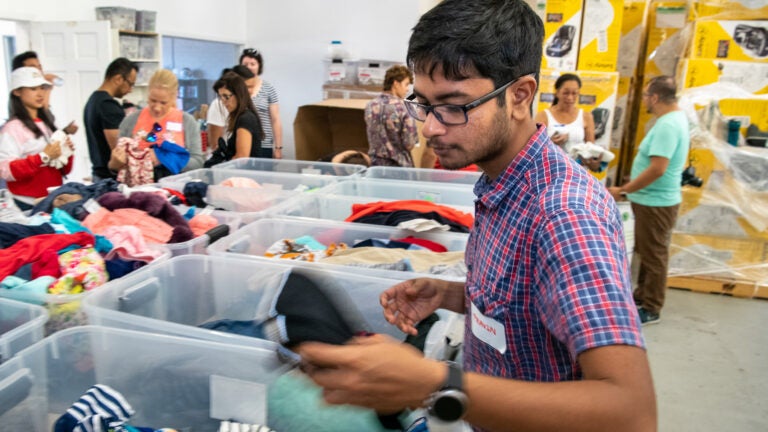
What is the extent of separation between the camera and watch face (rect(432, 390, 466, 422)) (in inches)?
25.7

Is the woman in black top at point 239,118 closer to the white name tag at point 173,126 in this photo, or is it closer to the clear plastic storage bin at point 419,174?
the white name tag at point 173,126

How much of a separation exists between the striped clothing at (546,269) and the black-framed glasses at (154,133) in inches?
92.2

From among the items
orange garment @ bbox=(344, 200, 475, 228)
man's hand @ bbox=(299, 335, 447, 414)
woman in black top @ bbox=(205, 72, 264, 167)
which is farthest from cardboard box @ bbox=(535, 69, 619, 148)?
man's hand @ bbox=(299, 335, 447, 414)

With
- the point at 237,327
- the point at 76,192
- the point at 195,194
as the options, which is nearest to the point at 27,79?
the point at 76,192

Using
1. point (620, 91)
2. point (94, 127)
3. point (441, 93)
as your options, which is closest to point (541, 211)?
point (441, 93)

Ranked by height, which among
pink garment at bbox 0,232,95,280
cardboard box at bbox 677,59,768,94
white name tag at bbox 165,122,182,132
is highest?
cardboard box at bbox 677,59,768,94

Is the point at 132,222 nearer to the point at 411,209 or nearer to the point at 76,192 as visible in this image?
the point at 76,192

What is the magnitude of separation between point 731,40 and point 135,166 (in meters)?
4.22

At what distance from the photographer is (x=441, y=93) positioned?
88 cm

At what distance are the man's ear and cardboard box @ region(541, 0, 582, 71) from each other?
4.18 m

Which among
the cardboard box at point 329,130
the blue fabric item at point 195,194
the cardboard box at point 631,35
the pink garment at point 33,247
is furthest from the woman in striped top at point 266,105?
the cardboard box at point 631,35

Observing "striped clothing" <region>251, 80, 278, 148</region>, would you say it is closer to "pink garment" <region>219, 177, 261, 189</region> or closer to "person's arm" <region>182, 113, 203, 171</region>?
"person's arm" <region>182, 113, 203, 171</region>

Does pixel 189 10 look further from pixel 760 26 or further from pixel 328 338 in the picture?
pixel 328 338

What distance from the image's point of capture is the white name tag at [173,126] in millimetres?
3016
